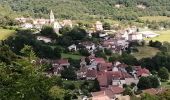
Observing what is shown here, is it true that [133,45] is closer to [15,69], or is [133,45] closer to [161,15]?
[161,15]

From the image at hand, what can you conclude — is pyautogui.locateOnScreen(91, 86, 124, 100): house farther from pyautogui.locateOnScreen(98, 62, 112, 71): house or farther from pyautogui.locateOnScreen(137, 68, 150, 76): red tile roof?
pyautogui.locateOnScreen(98, 62, 112, 71): house

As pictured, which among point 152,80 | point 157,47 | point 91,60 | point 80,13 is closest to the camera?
point 152,80

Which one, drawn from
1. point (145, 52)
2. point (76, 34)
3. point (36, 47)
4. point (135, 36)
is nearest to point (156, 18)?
point (135, 36)

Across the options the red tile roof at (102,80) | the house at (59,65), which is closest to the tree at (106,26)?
the house at (59,65)

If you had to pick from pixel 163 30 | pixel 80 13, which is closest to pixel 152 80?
pixel 163 30

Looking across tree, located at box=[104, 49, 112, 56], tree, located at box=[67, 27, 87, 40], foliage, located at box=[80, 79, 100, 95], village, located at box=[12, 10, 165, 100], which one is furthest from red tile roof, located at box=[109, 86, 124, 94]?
tree, located at box=[67, 27, 87, 40]

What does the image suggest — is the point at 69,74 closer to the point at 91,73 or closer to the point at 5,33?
the point at 91,73
